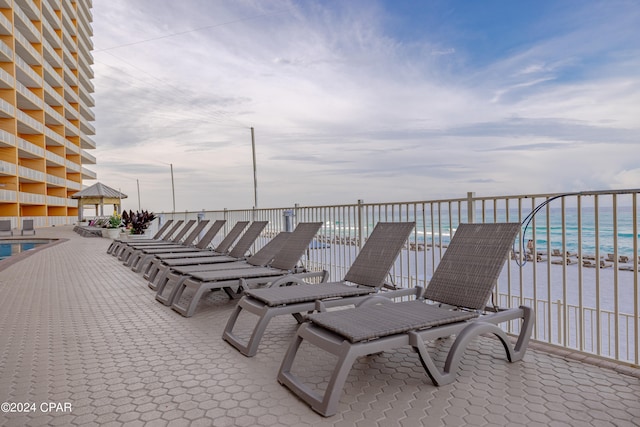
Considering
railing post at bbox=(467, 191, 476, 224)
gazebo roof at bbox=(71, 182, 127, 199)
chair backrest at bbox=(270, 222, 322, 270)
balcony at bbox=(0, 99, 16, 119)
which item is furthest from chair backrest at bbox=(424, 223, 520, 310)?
balcony at bbox=(0, 99, 16, 119)

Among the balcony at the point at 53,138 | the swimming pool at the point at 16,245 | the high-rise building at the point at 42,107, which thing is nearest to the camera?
the swimming pool at the point at 16,245

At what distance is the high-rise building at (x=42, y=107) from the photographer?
84.9ft

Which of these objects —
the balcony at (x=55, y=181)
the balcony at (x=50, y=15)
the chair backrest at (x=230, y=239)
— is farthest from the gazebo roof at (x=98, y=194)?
the chair backrest at (x=230, y=239)

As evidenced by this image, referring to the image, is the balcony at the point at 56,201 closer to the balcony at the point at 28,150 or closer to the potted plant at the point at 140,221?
the balcony at the point at 28,150

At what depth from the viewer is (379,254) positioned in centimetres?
411

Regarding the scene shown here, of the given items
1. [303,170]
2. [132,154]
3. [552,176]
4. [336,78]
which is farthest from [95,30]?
[552,176]

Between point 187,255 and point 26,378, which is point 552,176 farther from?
point 26,378

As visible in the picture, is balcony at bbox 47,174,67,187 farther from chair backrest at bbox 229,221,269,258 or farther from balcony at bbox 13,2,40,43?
chair backrest at bbox 229,221,269,258

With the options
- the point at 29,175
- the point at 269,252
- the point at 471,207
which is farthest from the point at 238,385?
the point at 29,175

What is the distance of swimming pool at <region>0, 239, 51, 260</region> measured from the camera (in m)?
15.3

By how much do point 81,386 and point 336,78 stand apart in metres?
13.3

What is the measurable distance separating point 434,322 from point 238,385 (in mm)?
1281

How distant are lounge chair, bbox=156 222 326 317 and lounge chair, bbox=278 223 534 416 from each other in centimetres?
155

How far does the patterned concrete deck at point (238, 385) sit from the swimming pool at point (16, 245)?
551 inches
